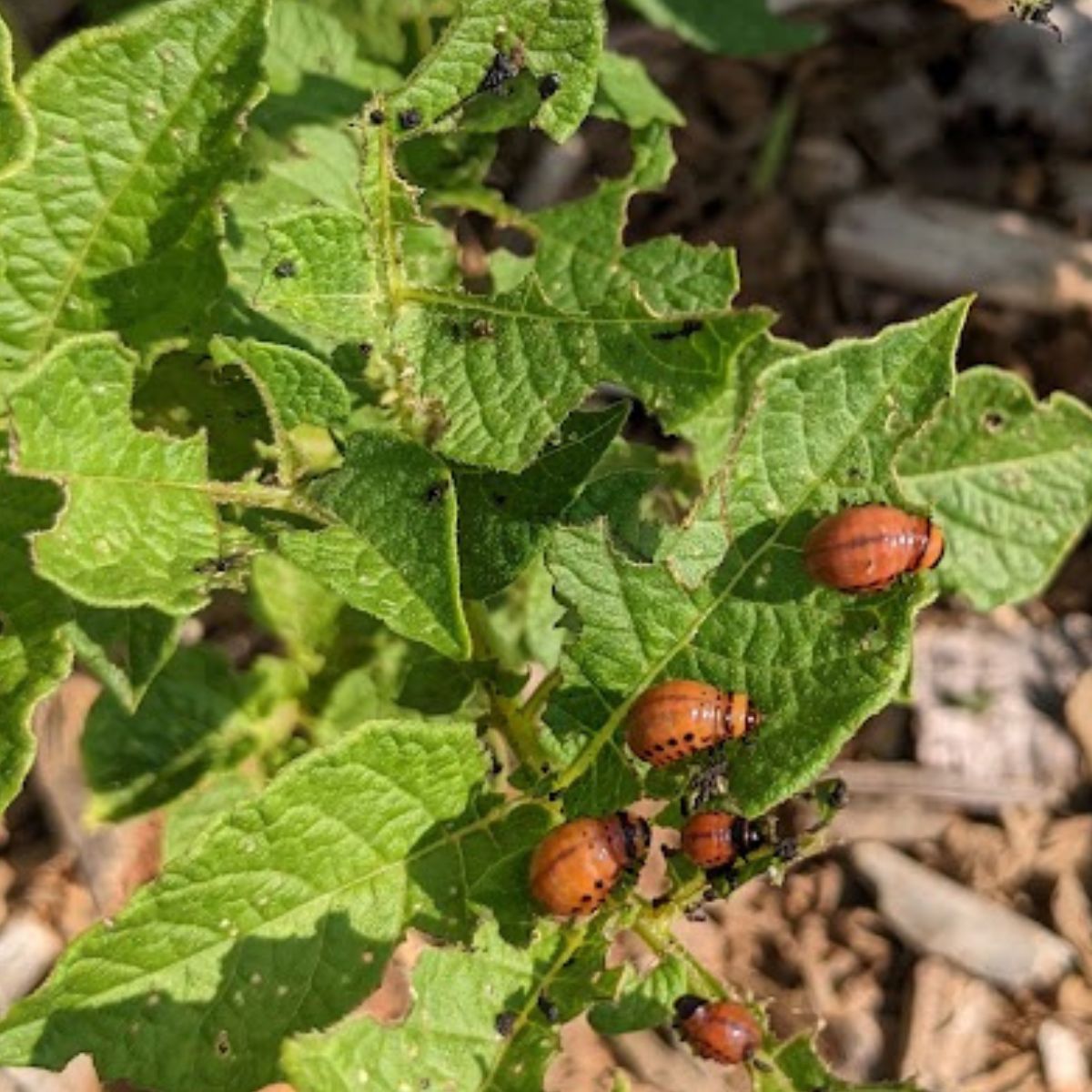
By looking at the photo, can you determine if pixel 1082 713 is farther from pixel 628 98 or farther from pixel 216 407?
pixel 216 407

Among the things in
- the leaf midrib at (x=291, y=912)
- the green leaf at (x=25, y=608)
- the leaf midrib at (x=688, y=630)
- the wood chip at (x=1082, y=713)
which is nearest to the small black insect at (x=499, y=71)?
the leaf midrib at (x=688, y=630)

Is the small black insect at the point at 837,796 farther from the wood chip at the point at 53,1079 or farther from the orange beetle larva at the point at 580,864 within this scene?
the wood chip at the point at 53,1079

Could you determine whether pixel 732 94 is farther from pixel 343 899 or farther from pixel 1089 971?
pixel 343 899

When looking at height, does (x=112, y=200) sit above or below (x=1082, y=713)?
above

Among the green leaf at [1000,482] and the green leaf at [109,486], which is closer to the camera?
the green leaf at [109,486]

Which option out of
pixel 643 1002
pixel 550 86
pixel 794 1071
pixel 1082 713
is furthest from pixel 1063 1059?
pixel 550 86

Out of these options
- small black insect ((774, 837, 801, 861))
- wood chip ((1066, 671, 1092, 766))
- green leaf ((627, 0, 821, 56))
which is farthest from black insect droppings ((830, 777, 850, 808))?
green leaf ((627, 0, 821, 56))

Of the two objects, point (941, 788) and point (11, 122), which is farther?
point (941, 788)
